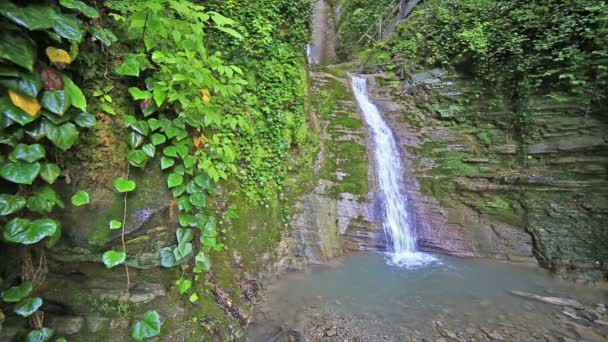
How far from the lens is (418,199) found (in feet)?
19.9

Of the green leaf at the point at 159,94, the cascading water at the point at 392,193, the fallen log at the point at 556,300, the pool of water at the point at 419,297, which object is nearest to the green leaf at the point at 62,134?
the green leaf at the point at 159,94

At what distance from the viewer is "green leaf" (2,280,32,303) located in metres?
1.51

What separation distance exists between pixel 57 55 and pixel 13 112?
14.9 inches

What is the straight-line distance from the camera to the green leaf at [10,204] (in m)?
1.43

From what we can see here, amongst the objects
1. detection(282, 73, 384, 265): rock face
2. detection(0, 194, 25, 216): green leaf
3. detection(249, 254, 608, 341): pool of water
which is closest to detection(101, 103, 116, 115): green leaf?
detection(0, 194, 25, 216): green leaf

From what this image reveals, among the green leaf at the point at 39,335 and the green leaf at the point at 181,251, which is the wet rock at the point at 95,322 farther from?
the green leaf at the point at 181,251

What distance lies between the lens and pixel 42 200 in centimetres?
156

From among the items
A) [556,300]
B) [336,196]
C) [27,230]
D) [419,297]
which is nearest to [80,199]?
[27,230]

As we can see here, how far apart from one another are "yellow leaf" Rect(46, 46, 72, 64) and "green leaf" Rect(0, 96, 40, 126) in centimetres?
30

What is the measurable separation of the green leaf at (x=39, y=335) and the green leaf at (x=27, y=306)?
0.44 ft

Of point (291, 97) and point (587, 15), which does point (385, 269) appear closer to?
point (291, 97)

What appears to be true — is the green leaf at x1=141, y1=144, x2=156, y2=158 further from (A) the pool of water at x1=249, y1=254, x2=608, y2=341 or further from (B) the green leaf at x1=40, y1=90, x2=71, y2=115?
(A) the pool of water at x1=249, y1=254, x2=608, y2=341

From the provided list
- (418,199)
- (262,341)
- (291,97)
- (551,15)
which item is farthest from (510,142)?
(262,341)

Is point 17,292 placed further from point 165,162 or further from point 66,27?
point 66,27
